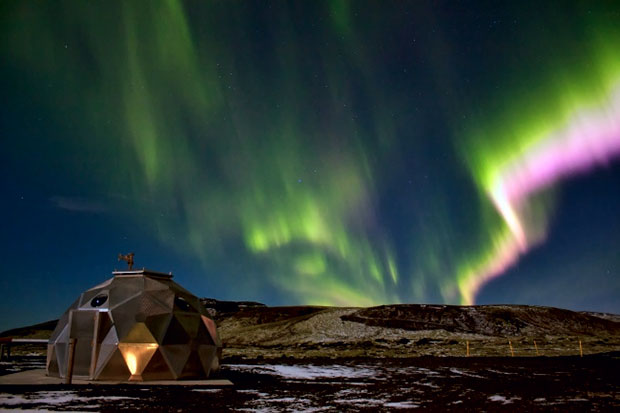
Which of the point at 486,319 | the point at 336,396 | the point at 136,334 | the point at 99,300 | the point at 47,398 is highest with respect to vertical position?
the point at 99,300

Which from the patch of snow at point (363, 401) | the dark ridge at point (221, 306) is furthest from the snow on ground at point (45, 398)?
the dark ridge at point (221, 306)

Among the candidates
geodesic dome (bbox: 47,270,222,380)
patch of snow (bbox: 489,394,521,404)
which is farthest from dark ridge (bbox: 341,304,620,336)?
geodesic dome (bbox: 47,270,222,380)

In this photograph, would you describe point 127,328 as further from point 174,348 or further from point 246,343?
point 246,343

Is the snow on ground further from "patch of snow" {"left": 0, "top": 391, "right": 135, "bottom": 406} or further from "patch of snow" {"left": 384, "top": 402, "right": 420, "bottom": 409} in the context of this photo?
"patch of snow" {"left": 384, "top": 402, "right": 420, "bottom": 409}

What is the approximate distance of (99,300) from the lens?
1970 centimetres

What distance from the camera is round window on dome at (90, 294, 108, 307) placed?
19.5m

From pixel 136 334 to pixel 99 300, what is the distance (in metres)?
2.96

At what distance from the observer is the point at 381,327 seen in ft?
253

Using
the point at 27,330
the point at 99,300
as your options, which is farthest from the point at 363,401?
the point at 27,330

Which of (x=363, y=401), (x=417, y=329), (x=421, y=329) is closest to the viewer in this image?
(x=363, y=401)

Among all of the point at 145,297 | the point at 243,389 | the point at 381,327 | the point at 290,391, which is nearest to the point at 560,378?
the point at 290,391

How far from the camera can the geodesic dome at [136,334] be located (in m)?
17.8

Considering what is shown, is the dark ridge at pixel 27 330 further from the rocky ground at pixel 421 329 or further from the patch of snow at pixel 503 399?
the patch of snow at pixel 503 399

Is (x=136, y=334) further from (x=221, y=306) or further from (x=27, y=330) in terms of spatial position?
(x=221, y=306)
